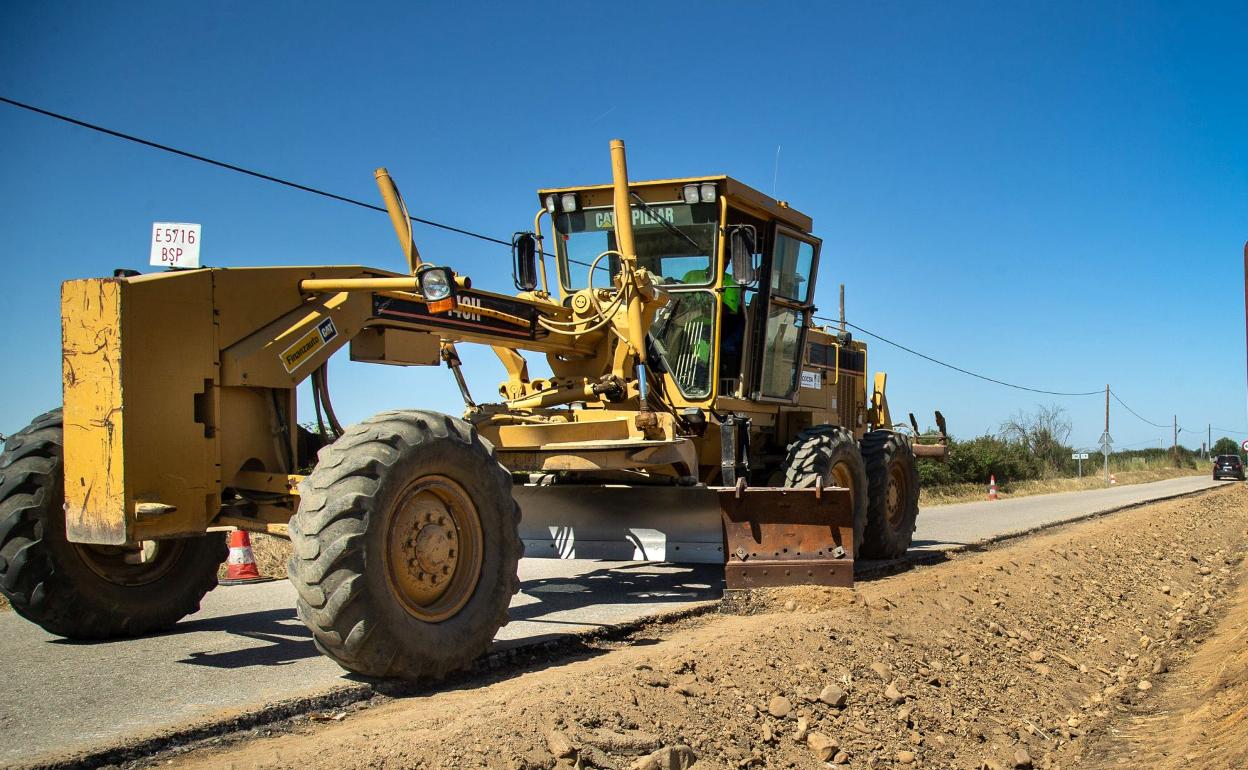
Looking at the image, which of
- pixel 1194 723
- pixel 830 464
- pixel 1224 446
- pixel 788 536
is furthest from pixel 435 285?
pixel 1224 446

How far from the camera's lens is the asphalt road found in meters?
4.45

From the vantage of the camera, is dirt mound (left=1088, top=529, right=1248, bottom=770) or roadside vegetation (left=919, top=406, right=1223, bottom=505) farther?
roadside vegetation (left=919, top=406, right=1223, bottom=505)

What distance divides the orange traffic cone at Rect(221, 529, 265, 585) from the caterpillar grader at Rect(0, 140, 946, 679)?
2.31 m

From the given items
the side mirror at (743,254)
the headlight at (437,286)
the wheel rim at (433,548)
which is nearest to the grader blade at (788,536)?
the side mirror at (743,254)

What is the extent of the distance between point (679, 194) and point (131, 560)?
17.2ft

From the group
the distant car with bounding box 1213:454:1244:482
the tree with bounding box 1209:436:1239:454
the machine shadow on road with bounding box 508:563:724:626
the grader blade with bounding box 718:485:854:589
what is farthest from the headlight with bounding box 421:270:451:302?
the tree with bounding box 1209:436:1239:454

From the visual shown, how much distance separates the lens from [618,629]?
6.66 m

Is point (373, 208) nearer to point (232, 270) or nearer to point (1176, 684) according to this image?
point (232, 270)

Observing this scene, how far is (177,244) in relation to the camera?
564cm

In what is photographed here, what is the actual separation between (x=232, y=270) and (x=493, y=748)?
319 cm

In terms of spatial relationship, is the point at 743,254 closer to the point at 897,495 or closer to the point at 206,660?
the point at 897,495

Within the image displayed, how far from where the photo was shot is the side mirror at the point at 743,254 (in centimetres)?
838

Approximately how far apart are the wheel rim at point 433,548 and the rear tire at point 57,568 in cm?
213

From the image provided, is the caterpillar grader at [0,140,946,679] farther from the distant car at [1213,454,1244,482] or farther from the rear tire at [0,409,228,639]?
the distant car at [1213,454,1244,482]
